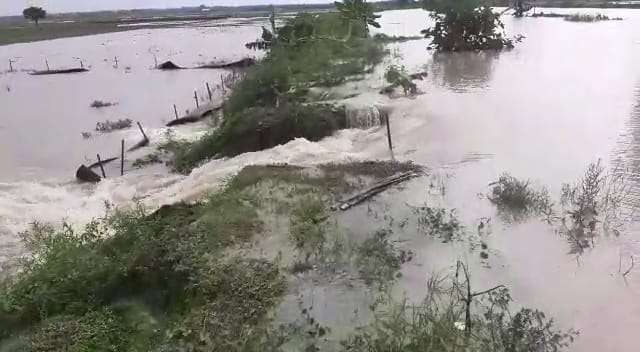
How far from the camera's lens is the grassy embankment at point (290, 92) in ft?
43.9

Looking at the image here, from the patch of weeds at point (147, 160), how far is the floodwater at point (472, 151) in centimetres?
105

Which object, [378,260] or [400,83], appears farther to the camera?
[400,83]

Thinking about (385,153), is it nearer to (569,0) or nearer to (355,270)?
(355,270)

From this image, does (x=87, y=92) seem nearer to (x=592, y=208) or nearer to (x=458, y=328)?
(x=592, y=208)

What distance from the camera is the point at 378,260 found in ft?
23.1

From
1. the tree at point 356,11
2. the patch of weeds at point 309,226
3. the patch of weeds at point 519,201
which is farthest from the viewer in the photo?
the tree at point 356,11

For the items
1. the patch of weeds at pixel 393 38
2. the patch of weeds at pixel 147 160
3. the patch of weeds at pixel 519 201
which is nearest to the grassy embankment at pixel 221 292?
the patch of weeds at pixel 519 201

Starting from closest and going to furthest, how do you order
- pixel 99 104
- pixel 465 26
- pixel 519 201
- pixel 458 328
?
pixel 458 328 → pixel 519 201 → pixel 99 104 → pixel 465 26

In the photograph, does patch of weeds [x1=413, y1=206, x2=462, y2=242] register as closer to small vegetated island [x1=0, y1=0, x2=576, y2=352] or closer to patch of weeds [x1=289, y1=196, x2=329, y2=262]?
small vegetated island [x1=0, y1=0, x2=576, y2=352]

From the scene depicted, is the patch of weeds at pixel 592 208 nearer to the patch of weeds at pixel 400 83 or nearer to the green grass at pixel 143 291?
the green grass at pixel 143 291

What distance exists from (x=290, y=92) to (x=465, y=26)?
1448cm

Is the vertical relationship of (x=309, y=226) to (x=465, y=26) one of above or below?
below

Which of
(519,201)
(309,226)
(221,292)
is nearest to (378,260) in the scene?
(309,226)

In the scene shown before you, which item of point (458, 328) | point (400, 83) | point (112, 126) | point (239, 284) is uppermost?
point (400, 83)
